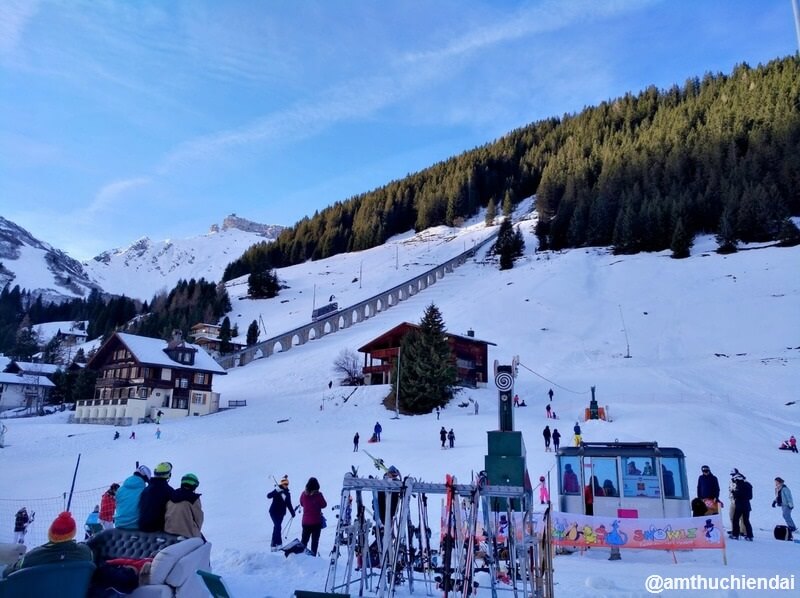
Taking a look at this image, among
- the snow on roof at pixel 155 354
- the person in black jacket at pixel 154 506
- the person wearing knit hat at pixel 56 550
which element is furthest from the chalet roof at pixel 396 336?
the person wearing knit hat at pixel 56 550

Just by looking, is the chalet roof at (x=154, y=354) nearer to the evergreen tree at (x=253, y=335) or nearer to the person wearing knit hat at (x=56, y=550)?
the evergreen tree at (x=253, y=335)

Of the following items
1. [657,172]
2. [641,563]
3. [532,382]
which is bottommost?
[641,563]

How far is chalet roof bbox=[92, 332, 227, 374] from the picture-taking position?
45844 millimetres

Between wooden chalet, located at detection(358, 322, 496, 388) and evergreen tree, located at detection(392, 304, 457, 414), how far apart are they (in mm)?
5146

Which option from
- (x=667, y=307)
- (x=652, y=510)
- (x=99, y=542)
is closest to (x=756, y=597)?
(x=652, y=510)

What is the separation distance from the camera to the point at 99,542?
5.91m

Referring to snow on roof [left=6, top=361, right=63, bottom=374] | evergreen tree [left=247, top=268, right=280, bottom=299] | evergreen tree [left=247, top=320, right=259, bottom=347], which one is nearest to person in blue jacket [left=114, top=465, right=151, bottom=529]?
evergreen tree [left=247, top=320, right=259, bottom=347]

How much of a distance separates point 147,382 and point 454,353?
75.8 ft

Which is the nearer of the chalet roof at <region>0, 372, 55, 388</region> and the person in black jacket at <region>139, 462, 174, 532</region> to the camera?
the person in black jacket at <region>139, 462, 174, 532</region>

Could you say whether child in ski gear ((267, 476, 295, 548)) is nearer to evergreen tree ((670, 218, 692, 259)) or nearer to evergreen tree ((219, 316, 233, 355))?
evergreen tree ((219, 316, 233, 355))

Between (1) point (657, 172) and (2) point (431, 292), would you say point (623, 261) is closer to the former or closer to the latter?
(2) point (431, 292)

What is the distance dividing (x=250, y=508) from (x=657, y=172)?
97653mm

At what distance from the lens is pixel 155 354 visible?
154ft

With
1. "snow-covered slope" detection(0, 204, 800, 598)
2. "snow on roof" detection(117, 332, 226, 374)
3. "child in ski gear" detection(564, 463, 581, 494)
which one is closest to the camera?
"snow-covered slope" detection(0, 204, 800, 598)
